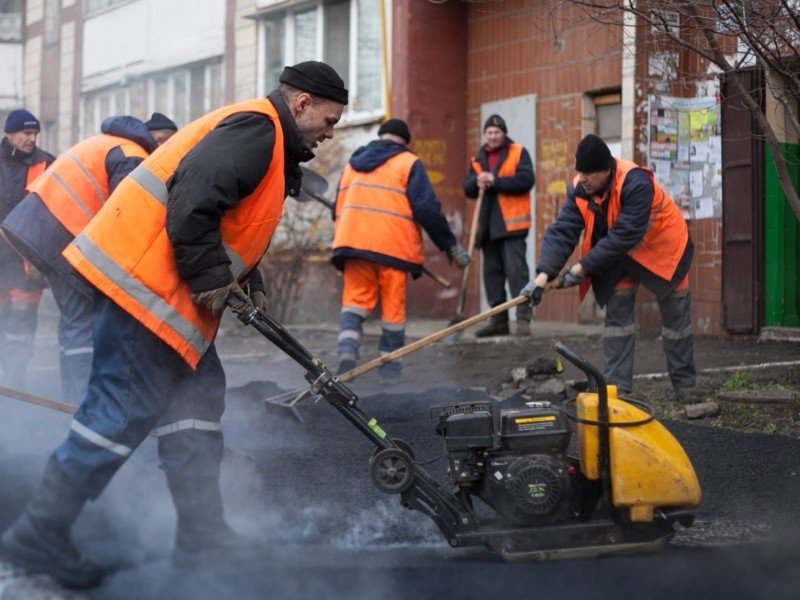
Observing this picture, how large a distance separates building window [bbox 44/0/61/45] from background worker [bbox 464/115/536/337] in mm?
14275

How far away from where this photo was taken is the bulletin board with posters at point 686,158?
9000mm

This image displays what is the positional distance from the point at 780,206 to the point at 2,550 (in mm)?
7259

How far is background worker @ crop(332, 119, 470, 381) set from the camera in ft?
23.4

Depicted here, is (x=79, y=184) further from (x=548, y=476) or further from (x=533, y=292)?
(x=548, y=476)

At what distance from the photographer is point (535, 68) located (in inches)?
436

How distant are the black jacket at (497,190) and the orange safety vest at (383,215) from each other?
1621mm

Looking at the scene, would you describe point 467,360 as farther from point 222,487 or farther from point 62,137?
point 62,137

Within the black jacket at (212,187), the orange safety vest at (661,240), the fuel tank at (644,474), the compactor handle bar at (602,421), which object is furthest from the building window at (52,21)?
the fuel tank at (644,474)

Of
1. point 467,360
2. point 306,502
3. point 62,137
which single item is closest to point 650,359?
point 467,360

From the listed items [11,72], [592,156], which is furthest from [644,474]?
[11,72]

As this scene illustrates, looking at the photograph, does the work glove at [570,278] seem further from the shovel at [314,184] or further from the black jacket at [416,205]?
the shovel at [314,184]

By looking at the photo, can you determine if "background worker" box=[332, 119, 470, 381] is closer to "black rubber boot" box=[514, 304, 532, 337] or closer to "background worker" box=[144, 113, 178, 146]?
"background worker" box=[144, 113, 178, 146]

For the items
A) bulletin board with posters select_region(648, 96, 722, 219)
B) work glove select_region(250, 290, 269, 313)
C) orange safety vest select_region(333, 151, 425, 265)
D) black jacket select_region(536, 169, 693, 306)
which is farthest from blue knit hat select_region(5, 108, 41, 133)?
bulletin board with posters select_region(648, 96, 722, 219)

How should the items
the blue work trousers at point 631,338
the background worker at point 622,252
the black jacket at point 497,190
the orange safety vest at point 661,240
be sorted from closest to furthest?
1. the background worker at point 622,252
2. the orange safety vest at point 661,240
3. the blue work trousers at point 631,338
4. the black jacket at point 497,190
